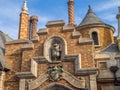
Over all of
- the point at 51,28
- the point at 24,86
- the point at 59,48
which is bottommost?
the point at 24,86

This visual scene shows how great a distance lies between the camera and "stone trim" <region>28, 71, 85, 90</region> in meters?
13.8

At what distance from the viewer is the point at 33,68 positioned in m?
14.9

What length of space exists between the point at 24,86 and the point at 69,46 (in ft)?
12.1

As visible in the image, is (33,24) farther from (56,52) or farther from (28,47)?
(56,52)

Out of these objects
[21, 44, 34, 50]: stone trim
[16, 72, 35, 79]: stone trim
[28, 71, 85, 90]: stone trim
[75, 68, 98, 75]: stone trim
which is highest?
[21, 44, 34, 50]: stone trim

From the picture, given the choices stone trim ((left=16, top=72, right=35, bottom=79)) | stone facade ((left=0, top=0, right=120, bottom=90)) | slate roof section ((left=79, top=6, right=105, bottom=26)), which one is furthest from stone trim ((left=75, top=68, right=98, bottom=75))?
slate roof section ((left=79, top=6, right=105, bottom=26))

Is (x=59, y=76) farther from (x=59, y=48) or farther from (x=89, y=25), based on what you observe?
(x=89, y=25)

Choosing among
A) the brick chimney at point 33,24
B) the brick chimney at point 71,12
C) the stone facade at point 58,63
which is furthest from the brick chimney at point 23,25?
the brick chimney at point 33,24

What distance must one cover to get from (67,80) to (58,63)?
1.26 metres

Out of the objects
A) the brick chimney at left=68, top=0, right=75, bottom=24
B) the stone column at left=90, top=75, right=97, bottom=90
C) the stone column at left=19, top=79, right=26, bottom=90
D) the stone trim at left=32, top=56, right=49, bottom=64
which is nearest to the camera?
the stone column at left=90, top=75, right=97, bottom=90

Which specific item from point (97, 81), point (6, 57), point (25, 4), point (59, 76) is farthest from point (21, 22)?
point (97, 81)

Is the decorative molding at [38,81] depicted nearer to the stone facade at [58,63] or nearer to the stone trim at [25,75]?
the stone facade at [58,63]

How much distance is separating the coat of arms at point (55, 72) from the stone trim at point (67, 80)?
245 mm

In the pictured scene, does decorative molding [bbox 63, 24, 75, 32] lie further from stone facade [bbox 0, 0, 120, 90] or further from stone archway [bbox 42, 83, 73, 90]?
stone archway [bbox 42, 83, 73, 90]
